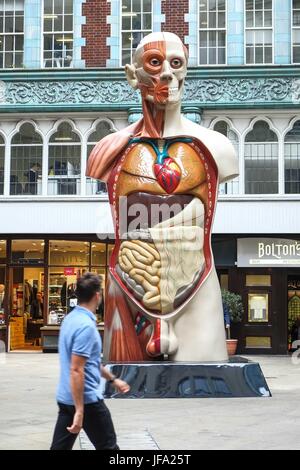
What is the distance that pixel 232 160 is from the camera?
40.1 feet

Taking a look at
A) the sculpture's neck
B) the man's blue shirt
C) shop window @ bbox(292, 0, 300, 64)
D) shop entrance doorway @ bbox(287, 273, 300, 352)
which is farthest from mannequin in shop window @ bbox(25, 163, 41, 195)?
the man's blue shirt

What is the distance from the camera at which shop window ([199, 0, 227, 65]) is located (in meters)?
23.0

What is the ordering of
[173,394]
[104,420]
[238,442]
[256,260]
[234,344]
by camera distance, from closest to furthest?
[104,420] < [238,442] < [173,394] < [234,344] < [256,260]

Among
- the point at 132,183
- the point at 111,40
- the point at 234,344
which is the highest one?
the point at 111,40

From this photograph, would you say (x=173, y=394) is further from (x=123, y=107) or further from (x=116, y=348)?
(x=123, y=107)

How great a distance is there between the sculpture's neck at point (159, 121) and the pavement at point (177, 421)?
4.08 meters

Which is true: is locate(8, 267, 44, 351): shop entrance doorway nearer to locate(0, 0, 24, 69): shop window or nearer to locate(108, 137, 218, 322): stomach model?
locate(0, 0, 24, 69): shop window

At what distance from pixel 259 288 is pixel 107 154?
11.5 metres

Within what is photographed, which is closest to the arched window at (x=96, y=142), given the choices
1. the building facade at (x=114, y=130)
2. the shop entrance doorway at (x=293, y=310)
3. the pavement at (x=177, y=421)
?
the building facade at (x=114, y=130)

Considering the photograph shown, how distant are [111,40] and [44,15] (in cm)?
222

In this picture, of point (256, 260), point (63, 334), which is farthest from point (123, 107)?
point (63, 334)

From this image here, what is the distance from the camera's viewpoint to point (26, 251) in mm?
23359

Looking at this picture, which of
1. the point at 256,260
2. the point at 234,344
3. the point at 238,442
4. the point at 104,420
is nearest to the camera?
the point at 104,420

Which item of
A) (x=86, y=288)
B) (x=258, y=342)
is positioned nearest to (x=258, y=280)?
(x=258, y=342)
